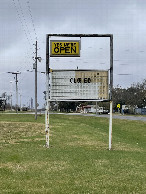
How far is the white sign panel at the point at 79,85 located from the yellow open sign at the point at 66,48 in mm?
981

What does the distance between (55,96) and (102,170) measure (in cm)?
598

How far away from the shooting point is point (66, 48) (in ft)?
42.8

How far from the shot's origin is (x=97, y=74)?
1389 cm

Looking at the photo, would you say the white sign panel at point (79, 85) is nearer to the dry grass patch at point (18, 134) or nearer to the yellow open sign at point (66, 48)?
the yellow open sign at point (66, 48)

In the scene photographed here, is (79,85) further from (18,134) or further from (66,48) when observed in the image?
(18,134)

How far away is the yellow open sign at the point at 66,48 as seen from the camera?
13.0 m

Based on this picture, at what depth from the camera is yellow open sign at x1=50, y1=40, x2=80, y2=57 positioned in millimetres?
13046

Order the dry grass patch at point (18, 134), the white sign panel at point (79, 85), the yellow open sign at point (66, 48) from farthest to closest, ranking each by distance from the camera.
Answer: the dry grass patch at point (18, 134) → the white sign panel at point (79, 85) → the yellow open sign at point (66, 48)

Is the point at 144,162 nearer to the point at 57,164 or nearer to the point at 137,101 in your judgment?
the point at 57,164

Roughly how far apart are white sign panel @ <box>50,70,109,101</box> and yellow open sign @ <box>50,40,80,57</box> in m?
0.98

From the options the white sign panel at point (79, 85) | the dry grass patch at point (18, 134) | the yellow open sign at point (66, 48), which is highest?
the yellow open sign at point (66, 48)

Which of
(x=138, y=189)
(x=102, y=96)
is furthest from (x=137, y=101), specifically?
(x=138, y=189)

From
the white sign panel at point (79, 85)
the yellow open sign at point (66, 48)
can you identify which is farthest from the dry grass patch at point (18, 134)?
the yellow open sign at point (66, 48)

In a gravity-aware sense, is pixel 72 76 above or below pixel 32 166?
above
